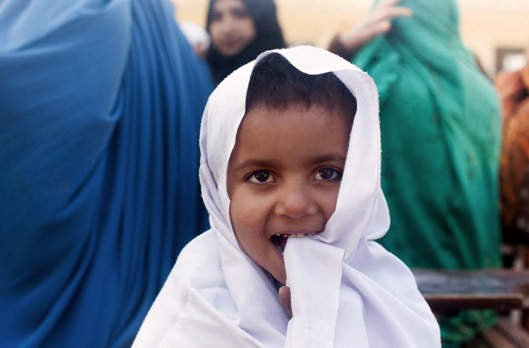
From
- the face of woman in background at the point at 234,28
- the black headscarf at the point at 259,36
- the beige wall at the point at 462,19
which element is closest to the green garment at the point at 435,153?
the black headscarf at the point at 259,36

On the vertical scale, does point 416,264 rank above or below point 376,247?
below

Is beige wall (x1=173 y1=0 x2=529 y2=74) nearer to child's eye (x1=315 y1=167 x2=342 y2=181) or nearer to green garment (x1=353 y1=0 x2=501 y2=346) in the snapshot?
green garment (x1=353 y1=0 x2=501 y2=346)

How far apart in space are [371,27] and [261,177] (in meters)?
1.25

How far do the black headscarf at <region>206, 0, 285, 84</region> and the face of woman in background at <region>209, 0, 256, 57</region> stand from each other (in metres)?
0.02

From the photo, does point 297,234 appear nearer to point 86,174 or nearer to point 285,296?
point 285,296

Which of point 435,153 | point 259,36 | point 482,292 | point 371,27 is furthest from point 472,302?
point 259,36

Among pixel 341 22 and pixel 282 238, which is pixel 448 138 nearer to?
pixel 282 238

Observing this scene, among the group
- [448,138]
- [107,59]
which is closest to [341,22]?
[448,138]

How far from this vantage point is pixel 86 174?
133cm

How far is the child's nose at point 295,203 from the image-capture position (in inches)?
34.9

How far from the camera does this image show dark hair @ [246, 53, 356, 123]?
929 mm

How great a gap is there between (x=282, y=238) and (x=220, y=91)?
278 mm

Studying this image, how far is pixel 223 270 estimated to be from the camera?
1.01 meters

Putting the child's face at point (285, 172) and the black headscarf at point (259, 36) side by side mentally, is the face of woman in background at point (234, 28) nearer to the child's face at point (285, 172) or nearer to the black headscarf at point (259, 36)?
the black headscarf at point (259, 36)
